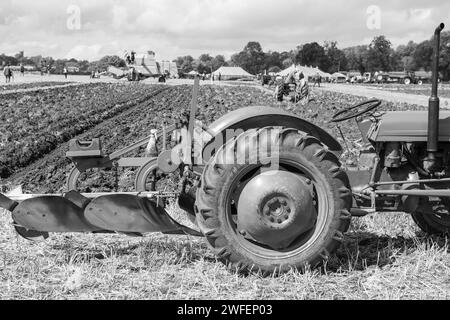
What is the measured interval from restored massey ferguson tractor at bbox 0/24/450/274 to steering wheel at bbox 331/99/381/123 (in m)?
0.01

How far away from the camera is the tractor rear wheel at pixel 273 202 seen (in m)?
3.74

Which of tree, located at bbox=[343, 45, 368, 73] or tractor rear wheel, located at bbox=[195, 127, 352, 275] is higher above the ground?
tree, located at bbox=[343, 45, 368, 73]

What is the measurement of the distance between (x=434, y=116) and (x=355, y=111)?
0.74 meters

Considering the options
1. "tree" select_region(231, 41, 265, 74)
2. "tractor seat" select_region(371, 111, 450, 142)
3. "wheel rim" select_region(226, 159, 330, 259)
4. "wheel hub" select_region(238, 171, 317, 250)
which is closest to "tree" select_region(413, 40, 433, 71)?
"tree" select_region(231, 41, 265, 74)

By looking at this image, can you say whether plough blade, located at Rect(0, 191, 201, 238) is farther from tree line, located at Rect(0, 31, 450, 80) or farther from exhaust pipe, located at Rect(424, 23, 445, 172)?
tree line, located at Rect(0, 31, 450, 80)

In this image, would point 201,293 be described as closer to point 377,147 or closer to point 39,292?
point 39,292

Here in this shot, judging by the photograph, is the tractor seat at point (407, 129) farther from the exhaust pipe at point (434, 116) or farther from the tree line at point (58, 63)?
the tree line at point (58, 63)

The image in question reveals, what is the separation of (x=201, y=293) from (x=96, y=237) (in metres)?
1.69

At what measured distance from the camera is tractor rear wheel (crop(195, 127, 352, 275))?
3.74 metres

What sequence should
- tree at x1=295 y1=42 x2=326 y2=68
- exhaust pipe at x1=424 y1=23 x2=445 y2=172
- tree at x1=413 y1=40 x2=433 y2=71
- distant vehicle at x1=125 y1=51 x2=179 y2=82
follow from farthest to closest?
tree at x1=295 y1=42 x2=326 y2=68 → tree at x1=413 y1=40 x2=433 y2=71 → distant vehicle at x1=125 y1=51 x2=179 y2=82 → exhaust pipe at x1=424 y1=23 x2=445 y2=172

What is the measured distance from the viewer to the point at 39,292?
3.65 metres

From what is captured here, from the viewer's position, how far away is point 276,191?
3.73 metres

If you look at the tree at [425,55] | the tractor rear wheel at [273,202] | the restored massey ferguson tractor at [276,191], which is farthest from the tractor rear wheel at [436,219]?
the tree at [425,55]

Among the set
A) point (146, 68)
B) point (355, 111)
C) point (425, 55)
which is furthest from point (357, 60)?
point (355, 111)
